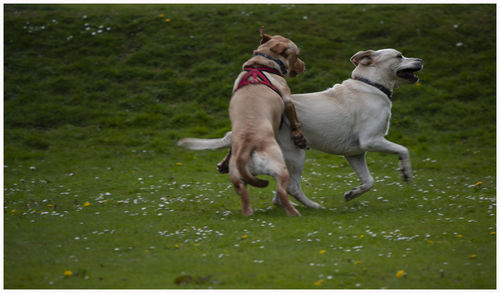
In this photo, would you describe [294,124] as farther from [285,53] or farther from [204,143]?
[204,143]

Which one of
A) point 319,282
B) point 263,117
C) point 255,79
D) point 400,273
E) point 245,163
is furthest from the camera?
point 255,79

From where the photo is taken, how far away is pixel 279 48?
10.6m

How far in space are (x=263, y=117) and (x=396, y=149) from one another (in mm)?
2425

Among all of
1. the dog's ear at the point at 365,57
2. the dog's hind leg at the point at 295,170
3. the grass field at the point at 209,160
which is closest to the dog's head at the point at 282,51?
the dog's ear at the point at 365,57

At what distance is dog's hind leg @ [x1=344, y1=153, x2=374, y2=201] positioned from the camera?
1087 cm

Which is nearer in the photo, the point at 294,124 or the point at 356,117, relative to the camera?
the point at 294,124

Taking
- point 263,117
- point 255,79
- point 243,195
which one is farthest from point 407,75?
point 243,195

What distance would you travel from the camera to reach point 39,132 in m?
19.8

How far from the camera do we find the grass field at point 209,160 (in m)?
7.50

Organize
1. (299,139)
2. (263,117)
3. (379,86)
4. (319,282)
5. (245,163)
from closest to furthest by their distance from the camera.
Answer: (319,282), (245,163), (263,117), (299,139), (379,86)

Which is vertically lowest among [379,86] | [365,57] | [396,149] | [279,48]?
[396,149]

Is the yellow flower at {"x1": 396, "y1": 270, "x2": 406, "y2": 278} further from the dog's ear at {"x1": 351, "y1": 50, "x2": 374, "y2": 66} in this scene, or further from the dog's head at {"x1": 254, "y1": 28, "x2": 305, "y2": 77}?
the dog's ear at {"x1": 351, "y1": 50, "x2": 374, "y2": 66}

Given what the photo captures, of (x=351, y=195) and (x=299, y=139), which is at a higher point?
(x=299, y=139)

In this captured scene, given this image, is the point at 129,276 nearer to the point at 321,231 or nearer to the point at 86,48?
the point at 321,231
